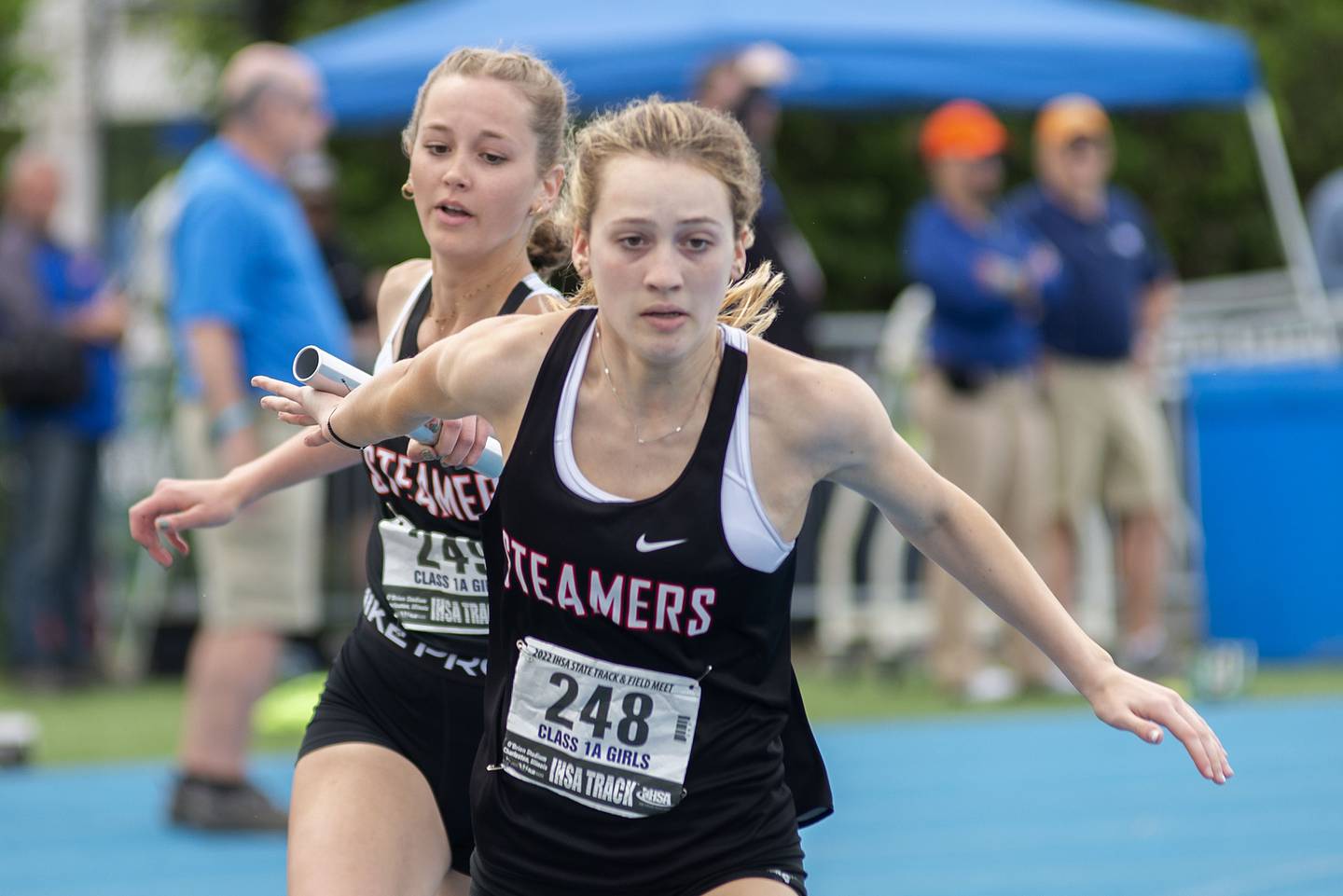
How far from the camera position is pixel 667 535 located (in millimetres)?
3074

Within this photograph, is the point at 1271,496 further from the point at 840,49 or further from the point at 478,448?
the point at 478,448

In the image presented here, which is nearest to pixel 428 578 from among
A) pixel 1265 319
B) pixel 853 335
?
pixel 853 335

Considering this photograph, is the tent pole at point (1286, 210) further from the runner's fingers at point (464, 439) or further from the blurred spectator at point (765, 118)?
the runner's fingers at point (464, 439)

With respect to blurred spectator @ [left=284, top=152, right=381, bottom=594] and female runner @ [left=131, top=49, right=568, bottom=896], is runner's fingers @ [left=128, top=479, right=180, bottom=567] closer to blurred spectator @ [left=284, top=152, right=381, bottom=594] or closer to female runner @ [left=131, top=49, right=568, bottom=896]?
female runner @ [left=131, top=49, right=568, bottom=896]

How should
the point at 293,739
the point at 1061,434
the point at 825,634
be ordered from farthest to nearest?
1. the point at 825,634
2. the point at 1061,434
3. the point at 293,739

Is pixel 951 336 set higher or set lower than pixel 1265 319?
lower

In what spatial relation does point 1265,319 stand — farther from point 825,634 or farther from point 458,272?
point 458,272

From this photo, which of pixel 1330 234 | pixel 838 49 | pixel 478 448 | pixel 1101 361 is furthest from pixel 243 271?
pixel 1330 234

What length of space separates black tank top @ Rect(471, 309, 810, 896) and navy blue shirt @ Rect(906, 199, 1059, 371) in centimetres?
596

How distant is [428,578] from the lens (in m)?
3.70

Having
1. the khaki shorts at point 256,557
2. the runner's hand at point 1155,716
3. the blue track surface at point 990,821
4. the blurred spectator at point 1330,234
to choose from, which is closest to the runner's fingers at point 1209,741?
the runner's hand at point 1155,716

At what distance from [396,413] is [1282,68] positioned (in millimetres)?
18747

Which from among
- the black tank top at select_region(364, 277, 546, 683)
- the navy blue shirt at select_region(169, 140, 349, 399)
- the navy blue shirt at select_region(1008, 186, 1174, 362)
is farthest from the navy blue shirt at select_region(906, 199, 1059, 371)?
→ the black tank top at select_region(364, 277, 546, 683)

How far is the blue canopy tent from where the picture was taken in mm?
10930
